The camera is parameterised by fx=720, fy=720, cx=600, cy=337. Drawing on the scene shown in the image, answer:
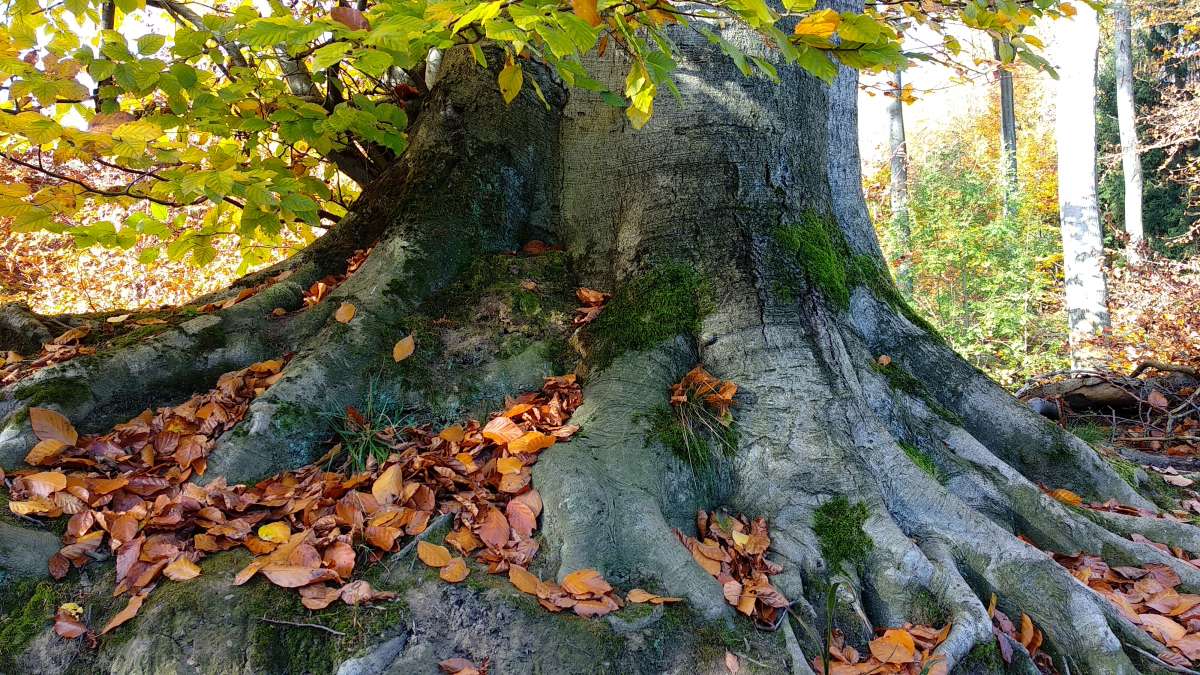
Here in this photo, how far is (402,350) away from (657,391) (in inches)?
43.6

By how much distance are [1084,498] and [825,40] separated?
2.74m

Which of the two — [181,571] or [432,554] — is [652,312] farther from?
[181,571]

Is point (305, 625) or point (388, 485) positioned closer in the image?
point (305, 625)

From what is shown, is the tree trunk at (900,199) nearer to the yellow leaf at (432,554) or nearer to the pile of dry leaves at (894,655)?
the pile of dry leaves at (894,655)

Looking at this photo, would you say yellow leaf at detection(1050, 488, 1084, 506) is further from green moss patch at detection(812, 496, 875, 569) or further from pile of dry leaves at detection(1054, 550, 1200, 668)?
green moss patch at detection(812, 496, 875, 569)

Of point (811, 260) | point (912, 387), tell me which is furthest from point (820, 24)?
point (912, 387)

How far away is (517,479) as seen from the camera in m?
2.43

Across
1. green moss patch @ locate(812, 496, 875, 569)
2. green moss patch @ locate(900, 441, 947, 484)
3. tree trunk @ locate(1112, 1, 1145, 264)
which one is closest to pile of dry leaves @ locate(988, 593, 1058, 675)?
green moss patch @ locate(812, 496, 875, 569)

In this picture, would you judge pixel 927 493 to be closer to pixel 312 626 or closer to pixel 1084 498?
pixel 1084 498

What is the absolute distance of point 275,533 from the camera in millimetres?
2195

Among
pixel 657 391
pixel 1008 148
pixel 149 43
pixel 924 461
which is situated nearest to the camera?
pixel 149 43

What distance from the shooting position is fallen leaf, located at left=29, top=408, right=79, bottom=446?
8.35 ft

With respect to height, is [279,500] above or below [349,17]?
below

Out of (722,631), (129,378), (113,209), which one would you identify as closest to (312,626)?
(722,631)
